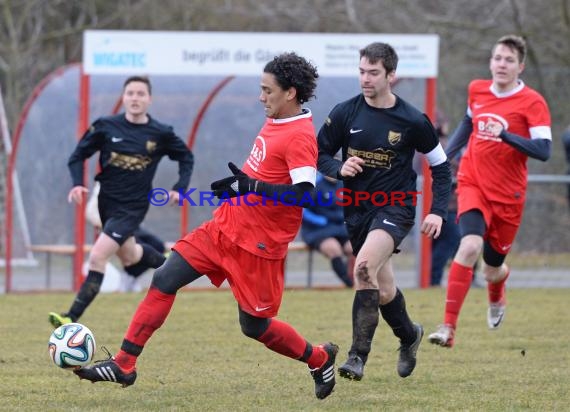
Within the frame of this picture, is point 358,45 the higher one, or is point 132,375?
point 358,45

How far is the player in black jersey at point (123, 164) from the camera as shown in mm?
9086

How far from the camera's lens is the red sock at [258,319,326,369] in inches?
232

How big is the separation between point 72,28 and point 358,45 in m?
8.70

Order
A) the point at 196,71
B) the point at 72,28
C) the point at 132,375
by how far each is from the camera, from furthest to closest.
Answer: the point at 72,28
the point at 196,71
the point at 132,375

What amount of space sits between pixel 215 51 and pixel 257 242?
21.6 feet

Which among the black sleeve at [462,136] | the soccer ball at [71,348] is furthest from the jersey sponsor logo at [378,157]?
the soccer ball at [71,348]

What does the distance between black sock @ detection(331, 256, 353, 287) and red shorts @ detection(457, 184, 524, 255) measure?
4.26 m

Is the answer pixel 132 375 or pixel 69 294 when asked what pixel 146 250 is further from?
pixel 132 375

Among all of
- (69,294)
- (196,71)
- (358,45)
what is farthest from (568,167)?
(69,294)

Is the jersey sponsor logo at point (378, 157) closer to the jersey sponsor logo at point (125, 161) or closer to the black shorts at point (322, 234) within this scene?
the jersey sponsor logo at point (125, 161)

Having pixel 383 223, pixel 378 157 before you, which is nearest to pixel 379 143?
pixel 378 157

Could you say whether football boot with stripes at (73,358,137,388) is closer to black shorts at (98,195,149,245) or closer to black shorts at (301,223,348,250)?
black shorts at (98,195,149,245)

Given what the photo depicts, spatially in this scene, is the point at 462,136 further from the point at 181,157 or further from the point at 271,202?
the point at 271,202

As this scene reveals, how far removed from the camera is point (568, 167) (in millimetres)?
14172
